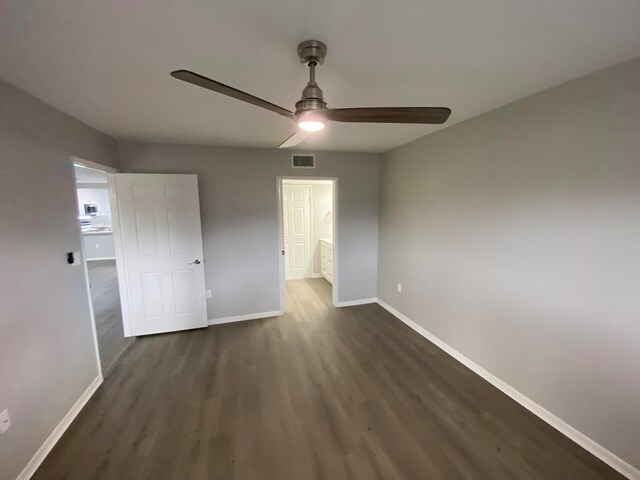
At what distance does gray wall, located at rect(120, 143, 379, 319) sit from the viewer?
3.41 m

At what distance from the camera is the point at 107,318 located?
154 inches

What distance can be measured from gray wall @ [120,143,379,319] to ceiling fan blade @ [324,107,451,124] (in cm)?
244

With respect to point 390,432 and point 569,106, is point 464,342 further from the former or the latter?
point 569,106

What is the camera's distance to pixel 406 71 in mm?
1616

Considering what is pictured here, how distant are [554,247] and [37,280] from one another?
136 inches

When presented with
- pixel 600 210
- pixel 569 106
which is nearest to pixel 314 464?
pixel 600 210

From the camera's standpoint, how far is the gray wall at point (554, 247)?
1.59 metres

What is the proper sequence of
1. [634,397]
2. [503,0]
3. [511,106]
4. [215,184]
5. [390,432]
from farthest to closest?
[215,184] < [511,106] < [390,432] < [634,397] < [503,0]

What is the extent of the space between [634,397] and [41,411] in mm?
3582

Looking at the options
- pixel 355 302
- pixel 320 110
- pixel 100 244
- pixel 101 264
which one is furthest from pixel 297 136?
pixel 100 244

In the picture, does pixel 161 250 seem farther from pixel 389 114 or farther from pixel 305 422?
pixel 389 114

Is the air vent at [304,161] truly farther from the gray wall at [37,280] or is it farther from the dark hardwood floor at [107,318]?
the dark hardwood floor at [107,318]

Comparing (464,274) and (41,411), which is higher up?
(464,274)

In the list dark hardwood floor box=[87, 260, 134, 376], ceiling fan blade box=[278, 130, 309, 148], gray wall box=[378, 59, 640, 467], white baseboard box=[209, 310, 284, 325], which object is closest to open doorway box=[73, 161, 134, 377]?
dark hardwood floor box=[87, 260, 134, 376]
